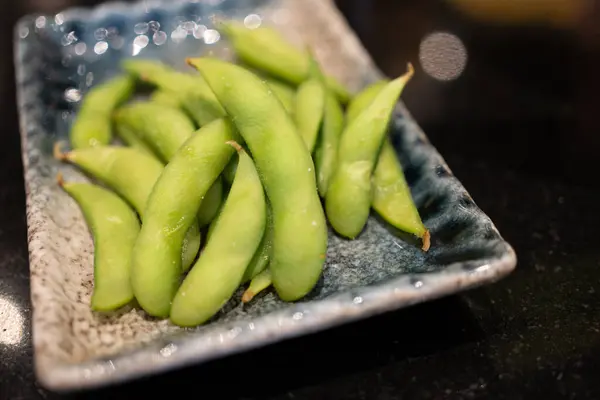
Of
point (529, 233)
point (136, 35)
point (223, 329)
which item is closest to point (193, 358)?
point (223, 329)

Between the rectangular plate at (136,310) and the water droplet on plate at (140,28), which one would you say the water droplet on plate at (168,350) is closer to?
the rectangular plate at (136,310)

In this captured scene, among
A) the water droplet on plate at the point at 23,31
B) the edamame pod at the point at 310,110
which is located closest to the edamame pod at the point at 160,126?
the edamame pod at the point at 310,110

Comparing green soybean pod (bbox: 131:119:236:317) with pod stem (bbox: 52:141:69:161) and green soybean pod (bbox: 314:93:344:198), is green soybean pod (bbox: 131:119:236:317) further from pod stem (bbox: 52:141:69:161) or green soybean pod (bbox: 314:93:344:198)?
pod stem (bbox: 52:141:69:161)

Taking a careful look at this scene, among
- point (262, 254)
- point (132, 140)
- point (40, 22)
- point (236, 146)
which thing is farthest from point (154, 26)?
point (262, 254)

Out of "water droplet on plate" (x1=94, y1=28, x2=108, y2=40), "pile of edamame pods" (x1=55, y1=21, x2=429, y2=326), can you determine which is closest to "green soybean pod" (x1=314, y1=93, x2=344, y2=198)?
"pile of edamame pods" (x1=55, y1=21, x2=429, y2=326)

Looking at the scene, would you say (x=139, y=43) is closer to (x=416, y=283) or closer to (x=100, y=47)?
(x=100, y=47)

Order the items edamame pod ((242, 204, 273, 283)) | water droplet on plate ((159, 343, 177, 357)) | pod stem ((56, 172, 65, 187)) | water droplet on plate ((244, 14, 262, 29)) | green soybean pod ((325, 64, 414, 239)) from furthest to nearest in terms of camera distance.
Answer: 1. water droplet on plate ((244, 14, 262, 29))
2. pod stem ((56, 172, 65, 187))
3. green soybean pod ((325, 64, 414, 239))
4. edamame pod ((242, 204, 273, 283))
5. water droplet on plate ((159, 343, 177, 357))
